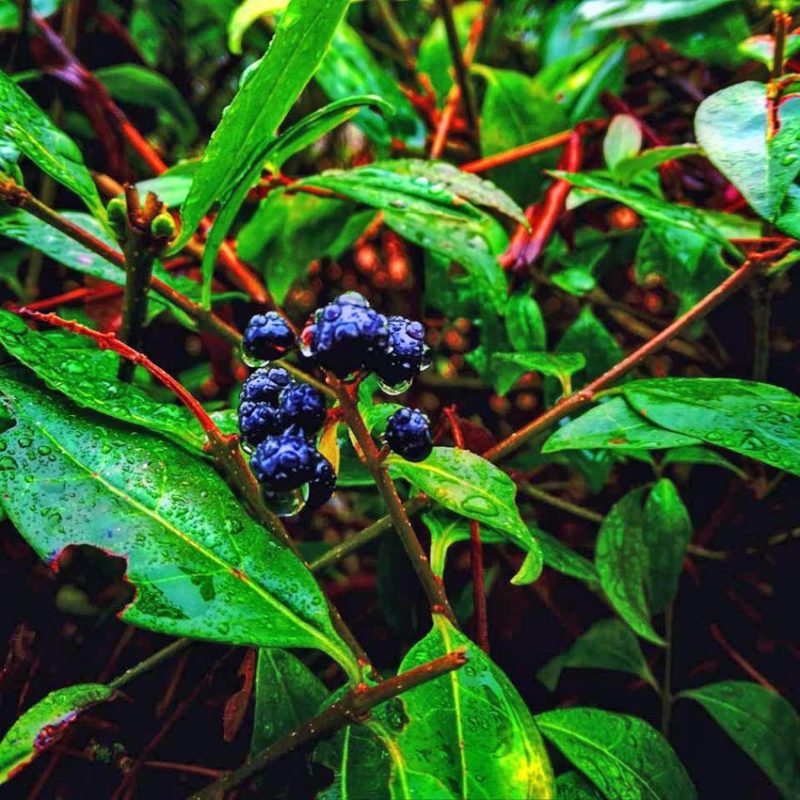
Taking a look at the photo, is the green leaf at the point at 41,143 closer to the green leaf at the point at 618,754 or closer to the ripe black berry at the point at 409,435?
the ripe black berry at the point at 409,435

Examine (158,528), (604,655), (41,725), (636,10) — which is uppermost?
(636,10)

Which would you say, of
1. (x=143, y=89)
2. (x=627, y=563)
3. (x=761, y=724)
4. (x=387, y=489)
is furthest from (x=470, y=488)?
(x=143, y=89)

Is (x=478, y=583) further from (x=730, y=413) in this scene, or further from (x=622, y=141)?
(x=622, y=141)

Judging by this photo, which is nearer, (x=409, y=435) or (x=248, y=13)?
(x=409, y=435)

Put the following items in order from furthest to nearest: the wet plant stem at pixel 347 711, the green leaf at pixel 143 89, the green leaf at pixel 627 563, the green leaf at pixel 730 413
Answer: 1. the green leaf at pixel 143 89
2. the green leaf at pixel 627 563
3. the green leaf at pixel 730 413
4. the wet plant stem at pixel 347 711

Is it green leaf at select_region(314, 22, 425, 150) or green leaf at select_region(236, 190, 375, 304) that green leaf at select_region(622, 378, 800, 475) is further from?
green leaf at select_region(314, 22, 425, 150)

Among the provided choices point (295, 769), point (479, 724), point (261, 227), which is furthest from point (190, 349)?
point (479, 724)

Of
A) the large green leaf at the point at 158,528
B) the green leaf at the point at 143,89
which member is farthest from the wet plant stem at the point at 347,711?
the green leaf at the point at 143,89

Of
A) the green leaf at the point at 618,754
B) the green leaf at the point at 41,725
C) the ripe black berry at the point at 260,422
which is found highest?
the ripe black berry at the point at 260,422
